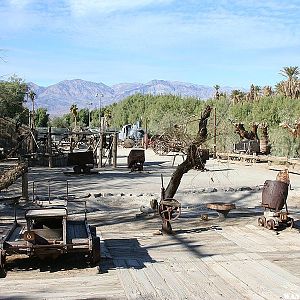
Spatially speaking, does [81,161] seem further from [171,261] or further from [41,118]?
[41,118]

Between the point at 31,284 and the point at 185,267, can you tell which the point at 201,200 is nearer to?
the point at 185,267

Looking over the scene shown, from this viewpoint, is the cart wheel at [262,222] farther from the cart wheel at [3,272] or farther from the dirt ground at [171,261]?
the cart wheel at [3,272]

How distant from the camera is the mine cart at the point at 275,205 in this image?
Answer: 37.8 feet

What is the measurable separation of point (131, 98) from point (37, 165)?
259 ft

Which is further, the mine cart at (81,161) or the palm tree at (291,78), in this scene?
the palm tree at (291,78)

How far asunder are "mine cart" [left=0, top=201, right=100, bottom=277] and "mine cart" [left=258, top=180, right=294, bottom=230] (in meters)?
4.50

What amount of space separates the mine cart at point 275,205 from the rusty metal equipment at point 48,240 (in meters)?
4.52

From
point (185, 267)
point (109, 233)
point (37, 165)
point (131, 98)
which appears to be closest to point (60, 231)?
point (185, 267)

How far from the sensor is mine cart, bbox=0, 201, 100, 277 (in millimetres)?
7930

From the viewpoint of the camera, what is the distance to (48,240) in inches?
324

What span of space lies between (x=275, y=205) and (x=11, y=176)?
708 cm

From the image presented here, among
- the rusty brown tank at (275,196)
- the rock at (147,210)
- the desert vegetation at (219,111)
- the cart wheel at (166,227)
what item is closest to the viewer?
the cart wheel at (166,227)

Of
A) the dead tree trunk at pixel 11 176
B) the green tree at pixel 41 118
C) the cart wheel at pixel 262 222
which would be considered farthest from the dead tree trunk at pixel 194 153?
the green tree at pixel 41 118

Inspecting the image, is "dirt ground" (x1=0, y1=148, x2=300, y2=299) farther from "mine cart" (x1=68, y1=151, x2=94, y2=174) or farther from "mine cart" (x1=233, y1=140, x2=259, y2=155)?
"mine cart" (x1=233, y1=140, x2=259, y2=155)
